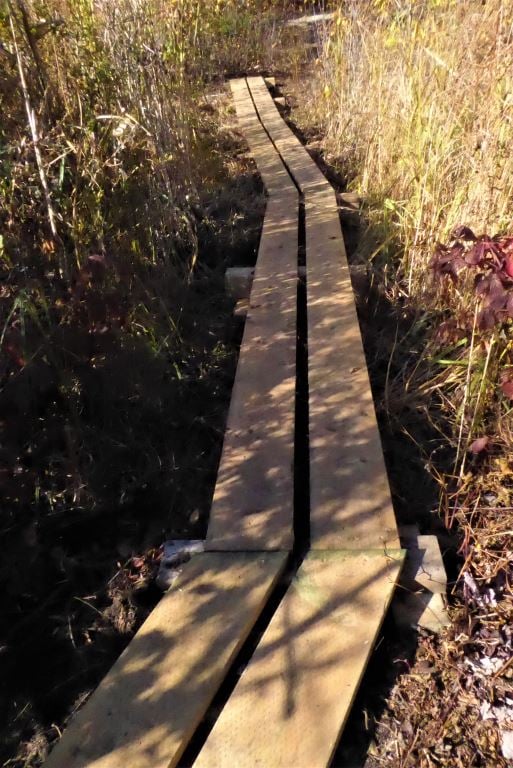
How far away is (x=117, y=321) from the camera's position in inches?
82.4

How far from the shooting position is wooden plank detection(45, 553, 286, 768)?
1220mm

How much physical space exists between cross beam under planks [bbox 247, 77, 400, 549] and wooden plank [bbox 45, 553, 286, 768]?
0.23m

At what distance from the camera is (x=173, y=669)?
1.35 meters

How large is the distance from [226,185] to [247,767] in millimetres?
3733

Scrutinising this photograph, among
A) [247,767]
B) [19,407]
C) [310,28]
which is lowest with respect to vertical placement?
[247,767]

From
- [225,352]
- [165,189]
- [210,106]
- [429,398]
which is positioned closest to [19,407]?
[225,352]

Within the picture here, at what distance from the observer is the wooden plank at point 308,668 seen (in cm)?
121

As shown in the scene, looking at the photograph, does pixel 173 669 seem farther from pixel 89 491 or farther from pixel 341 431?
pixel 341 431

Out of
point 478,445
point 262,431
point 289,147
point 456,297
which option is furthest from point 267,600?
point 289,147

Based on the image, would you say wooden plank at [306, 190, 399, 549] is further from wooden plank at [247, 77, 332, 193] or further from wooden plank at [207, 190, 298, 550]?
wooden plank at [247, 77, 332, 193]

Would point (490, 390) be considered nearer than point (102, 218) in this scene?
Yes

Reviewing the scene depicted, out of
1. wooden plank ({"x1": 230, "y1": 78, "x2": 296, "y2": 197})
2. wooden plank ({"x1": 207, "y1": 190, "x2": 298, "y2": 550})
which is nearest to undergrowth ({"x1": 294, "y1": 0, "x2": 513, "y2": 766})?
wooden plank ({"x1": 207, "y1": 190, "x2": 298, "y2": 550})

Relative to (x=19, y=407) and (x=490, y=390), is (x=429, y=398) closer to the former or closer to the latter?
(x=490, y=390)

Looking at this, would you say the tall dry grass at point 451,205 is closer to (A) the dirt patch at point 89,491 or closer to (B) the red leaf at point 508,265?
(B) the red leaf at point 508,265
